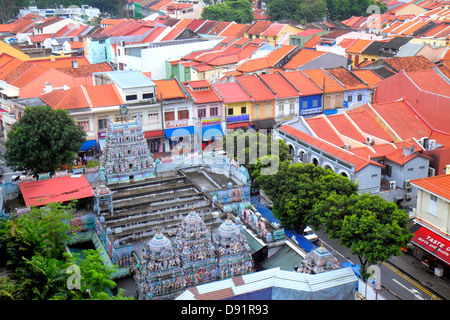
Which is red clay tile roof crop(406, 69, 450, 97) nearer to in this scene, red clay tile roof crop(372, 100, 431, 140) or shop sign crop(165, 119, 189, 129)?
red clay tile roof crop(372, 100, 431, 140)

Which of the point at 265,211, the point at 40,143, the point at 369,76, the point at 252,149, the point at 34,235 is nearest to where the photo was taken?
the point at 34,235

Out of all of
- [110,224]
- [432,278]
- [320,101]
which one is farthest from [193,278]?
[320,101]

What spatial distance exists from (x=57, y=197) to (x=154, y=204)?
6081mm

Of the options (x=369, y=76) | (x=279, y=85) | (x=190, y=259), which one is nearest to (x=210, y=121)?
(x=279, y=85)

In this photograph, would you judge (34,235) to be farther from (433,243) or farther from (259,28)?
(259,28)

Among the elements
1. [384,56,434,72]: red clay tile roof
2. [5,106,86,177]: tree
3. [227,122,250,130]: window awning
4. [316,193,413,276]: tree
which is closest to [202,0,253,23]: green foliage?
[384,56,434,72]: red clay tile roof

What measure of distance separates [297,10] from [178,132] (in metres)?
68.5

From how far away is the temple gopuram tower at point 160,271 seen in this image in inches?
903

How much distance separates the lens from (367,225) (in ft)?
85.7

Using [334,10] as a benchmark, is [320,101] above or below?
below

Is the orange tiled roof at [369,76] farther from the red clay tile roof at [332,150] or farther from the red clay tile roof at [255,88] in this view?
the red clay tile roof at [332,150]

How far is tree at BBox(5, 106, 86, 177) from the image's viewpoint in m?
36.1

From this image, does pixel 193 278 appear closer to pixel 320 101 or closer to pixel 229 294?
pixel 229 294

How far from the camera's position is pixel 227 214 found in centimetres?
3112
